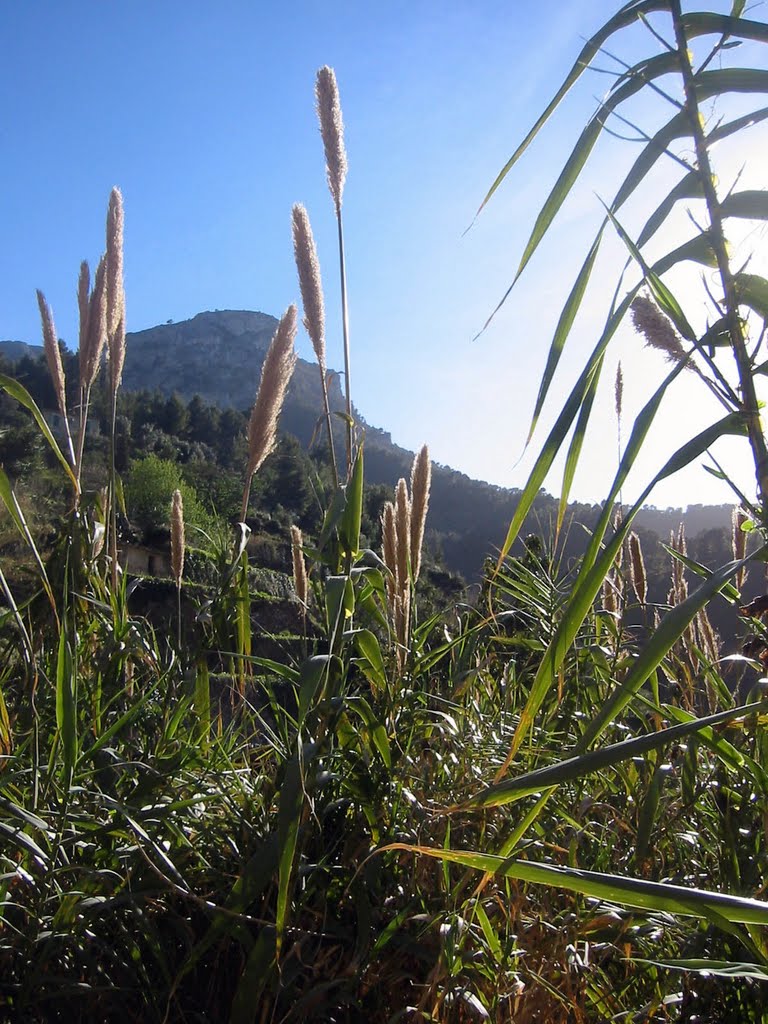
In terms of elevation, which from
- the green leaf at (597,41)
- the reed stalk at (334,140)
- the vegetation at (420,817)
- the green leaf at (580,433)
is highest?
the reed stalk at (334,140)

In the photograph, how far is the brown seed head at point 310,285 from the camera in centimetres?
200

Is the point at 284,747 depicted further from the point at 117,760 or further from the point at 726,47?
the point at 726,47

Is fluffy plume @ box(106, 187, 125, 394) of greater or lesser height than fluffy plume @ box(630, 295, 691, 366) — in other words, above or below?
above

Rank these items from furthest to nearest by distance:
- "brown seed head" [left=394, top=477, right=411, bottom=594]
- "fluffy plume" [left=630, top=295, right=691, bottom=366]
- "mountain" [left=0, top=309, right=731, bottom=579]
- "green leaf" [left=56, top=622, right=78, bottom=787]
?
"mountain" [left=0, top=309, right=731, bottom=579], "brown seed head" [left=394, top=477, right=411, bottom=594], "green leaf" [left=56, top=622, right=78, bottom=787], "fluffy plume" [left=630, top=295, right=691, bottom=366]

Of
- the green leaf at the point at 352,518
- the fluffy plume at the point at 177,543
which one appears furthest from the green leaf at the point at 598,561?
the fluffy plume at the point at 177,543

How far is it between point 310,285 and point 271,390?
308mm

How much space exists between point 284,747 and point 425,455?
40.3 inches

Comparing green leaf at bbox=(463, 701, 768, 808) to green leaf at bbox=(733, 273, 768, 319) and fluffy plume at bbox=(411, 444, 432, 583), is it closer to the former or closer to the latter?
green leaf at bbox=(733, 273, 768, 319)

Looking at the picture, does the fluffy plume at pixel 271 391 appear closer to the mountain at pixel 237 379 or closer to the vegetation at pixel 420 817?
the vegetation at pixel 420 817

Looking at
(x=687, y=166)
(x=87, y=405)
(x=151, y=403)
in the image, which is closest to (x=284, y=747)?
(x=687, y=166)

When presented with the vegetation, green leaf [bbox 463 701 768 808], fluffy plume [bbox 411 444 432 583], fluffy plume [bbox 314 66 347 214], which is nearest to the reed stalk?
fluffy plume [bbox 314 66 347 214]

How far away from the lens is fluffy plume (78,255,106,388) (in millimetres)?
2277

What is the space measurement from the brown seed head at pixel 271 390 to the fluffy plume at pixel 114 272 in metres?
0.58

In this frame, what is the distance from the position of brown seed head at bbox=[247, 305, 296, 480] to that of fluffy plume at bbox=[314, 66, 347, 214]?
41 cm
